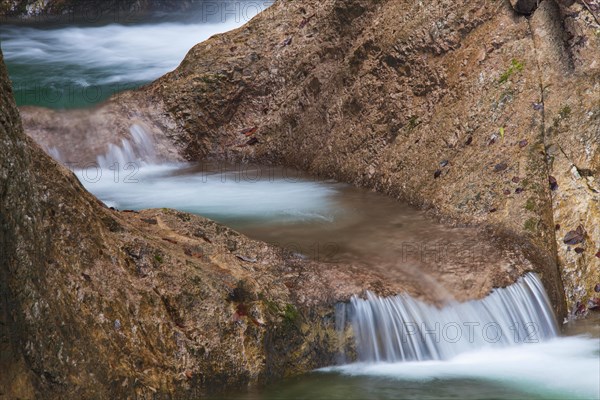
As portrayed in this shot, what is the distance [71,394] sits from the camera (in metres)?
4.55

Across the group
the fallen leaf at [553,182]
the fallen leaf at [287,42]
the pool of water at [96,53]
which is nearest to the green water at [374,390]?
the fallen leaf at [553,182]

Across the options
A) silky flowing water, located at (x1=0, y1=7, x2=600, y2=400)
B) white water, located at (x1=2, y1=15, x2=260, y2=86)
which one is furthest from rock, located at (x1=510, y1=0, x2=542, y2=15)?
white water, located at (x1=2, y1=15, x2=260, y2=86)

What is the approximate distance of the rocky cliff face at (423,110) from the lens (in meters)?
7.40

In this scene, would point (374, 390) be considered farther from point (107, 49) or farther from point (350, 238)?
point (107, 49)

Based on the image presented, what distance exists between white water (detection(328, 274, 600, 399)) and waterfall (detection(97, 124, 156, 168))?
4637mm

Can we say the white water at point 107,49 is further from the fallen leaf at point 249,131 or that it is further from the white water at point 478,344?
the white water at point 478,344

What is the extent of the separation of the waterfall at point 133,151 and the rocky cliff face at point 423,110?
13cm

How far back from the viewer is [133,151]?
10.1 m

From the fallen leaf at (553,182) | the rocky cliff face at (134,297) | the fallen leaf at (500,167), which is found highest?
the fallen leaf at (500,167)

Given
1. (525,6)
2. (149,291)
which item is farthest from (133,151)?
(149,291)

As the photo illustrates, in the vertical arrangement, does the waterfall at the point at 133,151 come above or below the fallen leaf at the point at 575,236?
above

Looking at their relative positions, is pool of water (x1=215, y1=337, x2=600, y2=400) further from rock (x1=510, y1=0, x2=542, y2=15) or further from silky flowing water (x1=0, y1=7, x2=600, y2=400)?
rock (x1=510, y1=0, x2=542, y2=15)

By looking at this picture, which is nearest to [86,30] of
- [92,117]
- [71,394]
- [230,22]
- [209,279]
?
[230,22]

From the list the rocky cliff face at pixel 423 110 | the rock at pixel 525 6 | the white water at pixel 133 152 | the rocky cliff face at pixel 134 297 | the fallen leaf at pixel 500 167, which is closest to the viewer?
the rocky cliff face at pixel 134 297
